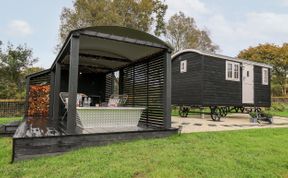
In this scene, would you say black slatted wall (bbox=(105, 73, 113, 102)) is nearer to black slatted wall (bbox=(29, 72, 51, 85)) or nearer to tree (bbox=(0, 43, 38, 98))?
black slatted wall (bbox=(29, 72, 51, 85))

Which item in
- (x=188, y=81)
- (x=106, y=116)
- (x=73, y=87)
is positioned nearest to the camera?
(x=73, y=87)

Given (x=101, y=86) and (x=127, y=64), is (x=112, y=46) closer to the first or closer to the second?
(x=127, y=64)

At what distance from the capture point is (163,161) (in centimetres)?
353

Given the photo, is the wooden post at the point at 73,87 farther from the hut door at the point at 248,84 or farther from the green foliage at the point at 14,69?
the green foliage at the point at 14,69

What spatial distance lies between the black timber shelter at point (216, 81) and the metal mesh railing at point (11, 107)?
25.9 feet

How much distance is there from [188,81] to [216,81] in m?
1.30

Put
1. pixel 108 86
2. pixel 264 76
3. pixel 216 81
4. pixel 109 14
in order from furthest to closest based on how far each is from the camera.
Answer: pixel 109 14 → pixel 264 76 → pixel 216 81 → pixel 108 86

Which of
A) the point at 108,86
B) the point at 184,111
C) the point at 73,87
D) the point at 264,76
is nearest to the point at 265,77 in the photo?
the point at 264,76

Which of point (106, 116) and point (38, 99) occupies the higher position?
point (38, 99)

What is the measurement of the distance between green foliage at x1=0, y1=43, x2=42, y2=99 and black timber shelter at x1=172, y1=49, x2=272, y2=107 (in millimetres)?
8927

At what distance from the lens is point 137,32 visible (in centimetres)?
512

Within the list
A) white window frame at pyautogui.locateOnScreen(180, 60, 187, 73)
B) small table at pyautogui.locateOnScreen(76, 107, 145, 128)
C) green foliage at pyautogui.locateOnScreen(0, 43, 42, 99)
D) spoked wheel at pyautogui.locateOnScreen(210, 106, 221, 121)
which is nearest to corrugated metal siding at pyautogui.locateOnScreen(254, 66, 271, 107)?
spoked wheel at pyautogui.locateOnScreen(210, 106, 221, 121)

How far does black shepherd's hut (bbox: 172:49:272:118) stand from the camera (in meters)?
10.6

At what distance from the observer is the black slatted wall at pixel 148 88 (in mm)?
5906
